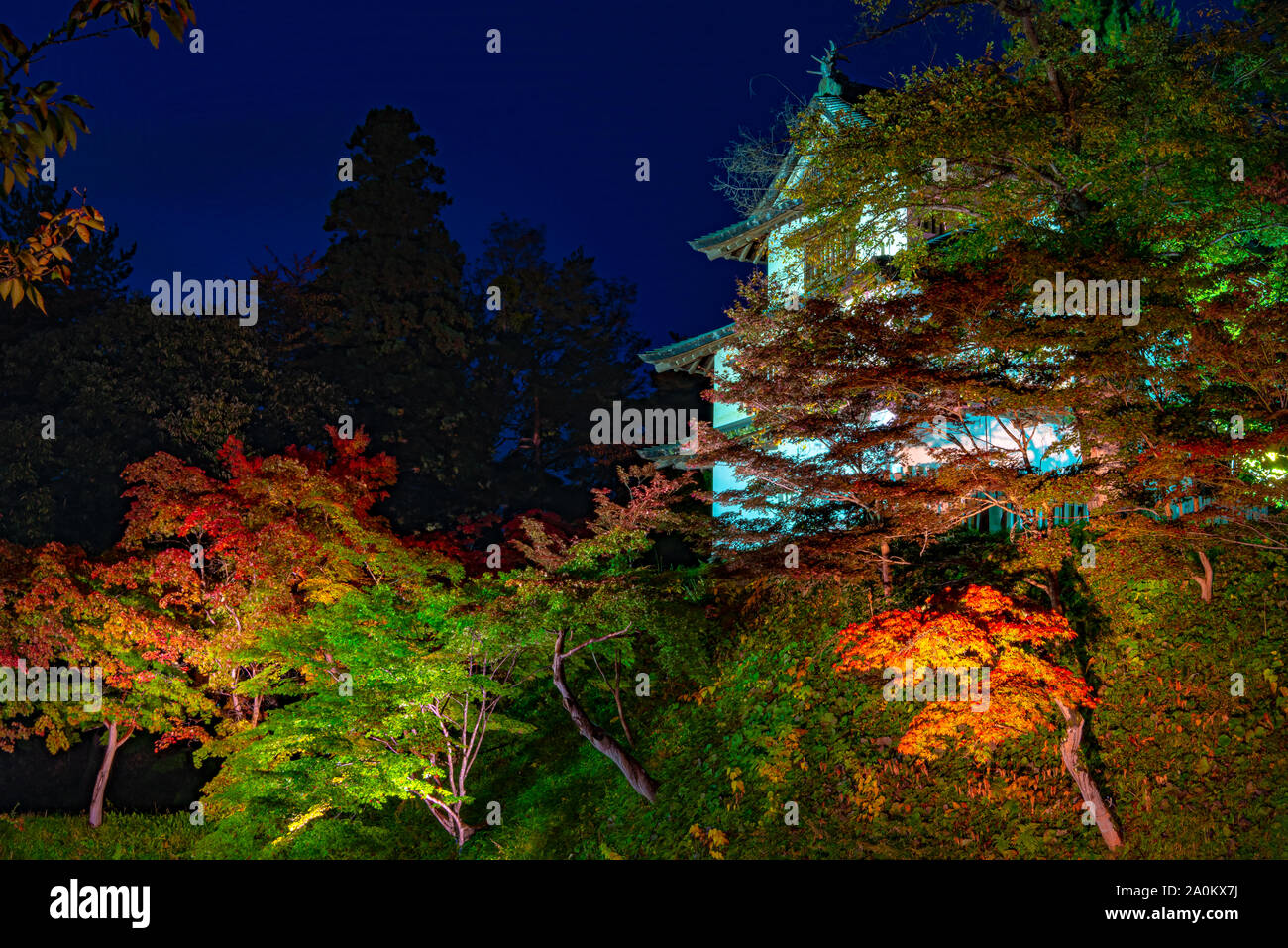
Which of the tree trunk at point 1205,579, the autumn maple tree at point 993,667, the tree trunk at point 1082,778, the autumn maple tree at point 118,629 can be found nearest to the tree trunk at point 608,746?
the autumn maple tree at point 993,667

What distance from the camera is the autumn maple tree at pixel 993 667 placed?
1064cm

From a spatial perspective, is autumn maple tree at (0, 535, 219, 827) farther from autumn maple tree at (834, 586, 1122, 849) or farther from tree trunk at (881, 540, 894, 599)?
autumn maple tree at (834, 586, 1122, 849)

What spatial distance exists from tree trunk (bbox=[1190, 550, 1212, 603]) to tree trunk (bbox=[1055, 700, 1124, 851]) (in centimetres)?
219

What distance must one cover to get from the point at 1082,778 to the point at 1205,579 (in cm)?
292

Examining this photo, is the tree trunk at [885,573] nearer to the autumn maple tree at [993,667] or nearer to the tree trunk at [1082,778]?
the autumn maple tree at [993,667]

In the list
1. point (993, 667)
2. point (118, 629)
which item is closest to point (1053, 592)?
point (993, 667)

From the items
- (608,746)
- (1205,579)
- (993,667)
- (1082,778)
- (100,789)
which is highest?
(1205,579)

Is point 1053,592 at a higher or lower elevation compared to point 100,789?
higher

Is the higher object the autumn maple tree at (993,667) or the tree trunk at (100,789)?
the autumn maple tree at (993,667)

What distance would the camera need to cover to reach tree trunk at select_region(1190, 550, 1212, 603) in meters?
11.9

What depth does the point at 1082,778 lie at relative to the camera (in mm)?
10891

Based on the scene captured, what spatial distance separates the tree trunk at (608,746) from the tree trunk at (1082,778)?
615 centimetres

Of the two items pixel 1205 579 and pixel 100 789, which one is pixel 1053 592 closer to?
pixel 1205 579

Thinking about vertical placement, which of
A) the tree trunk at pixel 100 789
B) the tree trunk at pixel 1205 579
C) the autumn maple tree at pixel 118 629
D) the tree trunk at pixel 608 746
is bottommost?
the tree trunk at pixel 100 789
